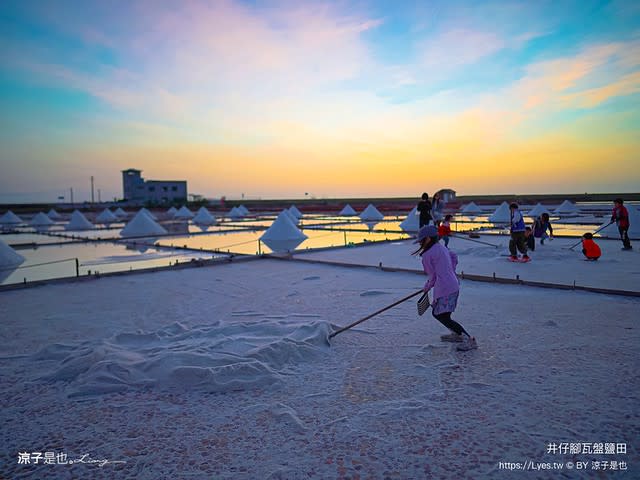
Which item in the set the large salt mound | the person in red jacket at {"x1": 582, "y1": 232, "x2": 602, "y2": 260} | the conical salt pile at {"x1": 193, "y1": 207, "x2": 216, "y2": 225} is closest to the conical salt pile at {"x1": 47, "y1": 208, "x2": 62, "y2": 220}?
the conical salt pile at {"x1": 193, "y1": 207, "x2": 216, "y2": 225}

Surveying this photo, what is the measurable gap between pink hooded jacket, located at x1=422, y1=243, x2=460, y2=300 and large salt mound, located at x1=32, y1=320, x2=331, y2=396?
3.32ft

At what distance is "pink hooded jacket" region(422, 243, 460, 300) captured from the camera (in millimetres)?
3283

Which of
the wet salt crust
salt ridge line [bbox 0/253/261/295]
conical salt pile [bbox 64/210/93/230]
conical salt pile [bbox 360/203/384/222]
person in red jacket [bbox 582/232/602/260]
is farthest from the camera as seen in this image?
conical salt pile [bbox 360/203/384/222]

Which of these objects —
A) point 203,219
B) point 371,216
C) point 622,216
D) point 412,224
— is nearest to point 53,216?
point 203,219

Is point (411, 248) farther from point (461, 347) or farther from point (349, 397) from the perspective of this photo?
point (349, 397)

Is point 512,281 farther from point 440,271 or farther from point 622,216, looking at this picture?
point 622,216

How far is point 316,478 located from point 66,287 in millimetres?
5743

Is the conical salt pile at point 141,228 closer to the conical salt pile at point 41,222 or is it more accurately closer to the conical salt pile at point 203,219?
the conical salt pile at point 203,219

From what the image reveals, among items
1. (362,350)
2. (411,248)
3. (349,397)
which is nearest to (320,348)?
(362,350)

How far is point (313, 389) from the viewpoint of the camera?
2799 millimetres

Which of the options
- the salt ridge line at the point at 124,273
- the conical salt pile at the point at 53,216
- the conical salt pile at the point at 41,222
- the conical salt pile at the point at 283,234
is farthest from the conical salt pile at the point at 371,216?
the conical salt pile at the point at 53,216

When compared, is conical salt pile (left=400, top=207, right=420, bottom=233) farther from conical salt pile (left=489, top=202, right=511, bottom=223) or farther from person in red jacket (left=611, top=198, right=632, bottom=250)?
person in red jacket (left=611, top=198, right=632, bottom=250)

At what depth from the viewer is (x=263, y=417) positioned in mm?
2475

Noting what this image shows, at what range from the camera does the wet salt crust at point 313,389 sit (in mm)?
2090
